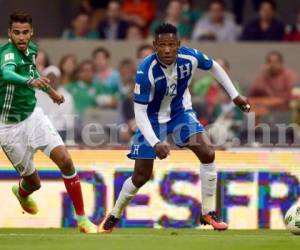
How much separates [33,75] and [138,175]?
1528mm

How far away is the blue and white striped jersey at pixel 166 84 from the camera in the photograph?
44.1 feet

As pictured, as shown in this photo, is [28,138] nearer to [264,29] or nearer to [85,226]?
[85,226]

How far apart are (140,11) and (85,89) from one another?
2.87 metres

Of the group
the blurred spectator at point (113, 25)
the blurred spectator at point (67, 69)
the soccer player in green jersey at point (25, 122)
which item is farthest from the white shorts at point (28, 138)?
the blurred spectator at point (113, 25)

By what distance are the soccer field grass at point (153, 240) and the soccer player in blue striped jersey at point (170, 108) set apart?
468mm

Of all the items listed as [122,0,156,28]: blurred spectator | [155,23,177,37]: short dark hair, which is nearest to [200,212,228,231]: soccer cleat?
[155,23,177,37]: short dark hair

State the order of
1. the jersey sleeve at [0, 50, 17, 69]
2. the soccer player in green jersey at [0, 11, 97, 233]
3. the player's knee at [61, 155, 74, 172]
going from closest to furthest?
the jersey sleeve at [0, 50, 17, 69] → the soccer player in green jersey at [0, 11, 97, 233] → the player's knee at [61, 155, 74, 172]

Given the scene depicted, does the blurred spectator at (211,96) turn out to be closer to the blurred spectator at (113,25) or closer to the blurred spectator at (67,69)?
the blurred spectator at (67,69)

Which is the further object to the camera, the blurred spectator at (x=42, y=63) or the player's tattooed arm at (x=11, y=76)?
the blurred spectator at (x=42, y=63)

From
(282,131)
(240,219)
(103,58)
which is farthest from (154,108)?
(103,58)

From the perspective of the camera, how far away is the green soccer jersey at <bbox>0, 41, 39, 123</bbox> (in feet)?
43.4

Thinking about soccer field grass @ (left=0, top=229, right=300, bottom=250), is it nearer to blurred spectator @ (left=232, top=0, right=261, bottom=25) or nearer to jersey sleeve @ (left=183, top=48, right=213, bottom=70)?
jersey sleeve @ (left=183, top=48, right=213, bottom=70)

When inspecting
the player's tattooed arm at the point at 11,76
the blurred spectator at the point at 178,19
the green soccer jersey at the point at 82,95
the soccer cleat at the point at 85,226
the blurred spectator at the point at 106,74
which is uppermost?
the blurred spectator at the point at 178,19

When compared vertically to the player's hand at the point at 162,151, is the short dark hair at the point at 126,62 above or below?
above
